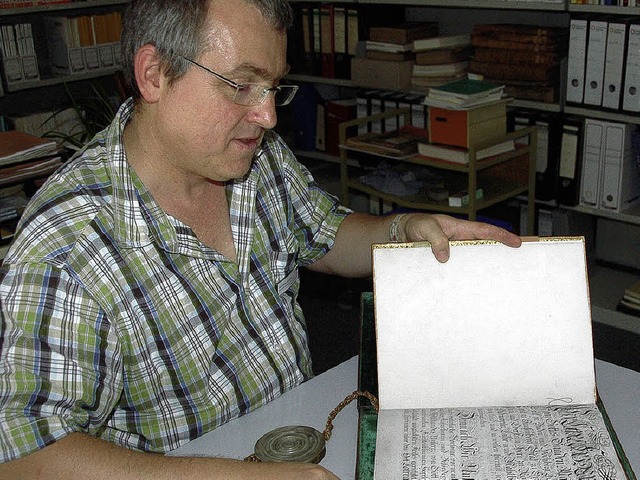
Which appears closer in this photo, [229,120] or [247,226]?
[229,120]

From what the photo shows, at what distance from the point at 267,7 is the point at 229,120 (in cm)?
17

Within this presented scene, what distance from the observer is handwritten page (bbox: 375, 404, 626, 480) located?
0.92 meters

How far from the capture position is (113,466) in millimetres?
967

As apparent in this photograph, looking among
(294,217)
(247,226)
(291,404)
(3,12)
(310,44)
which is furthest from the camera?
(310,44)

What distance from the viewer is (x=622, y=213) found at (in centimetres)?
294

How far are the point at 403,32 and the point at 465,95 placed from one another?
0.63 m

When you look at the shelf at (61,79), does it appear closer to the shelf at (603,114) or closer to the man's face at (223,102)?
the shelf at (603,114)

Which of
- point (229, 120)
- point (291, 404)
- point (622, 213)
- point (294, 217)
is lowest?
Answer: point (622, 213)

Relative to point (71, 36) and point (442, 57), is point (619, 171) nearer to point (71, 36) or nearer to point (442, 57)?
point (442, 57)

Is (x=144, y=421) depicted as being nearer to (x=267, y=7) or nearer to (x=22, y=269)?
(x=22, y=269)

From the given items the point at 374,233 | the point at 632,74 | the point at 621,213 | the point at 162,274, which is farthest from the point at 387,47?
the point at 162,274

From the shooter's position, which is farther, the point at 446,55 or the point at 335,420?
the point at 446,55

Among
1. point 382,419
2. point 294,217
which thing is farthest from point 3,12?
point 382,419

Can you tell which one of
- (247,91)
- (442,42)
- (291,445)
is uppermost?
(247,91)
